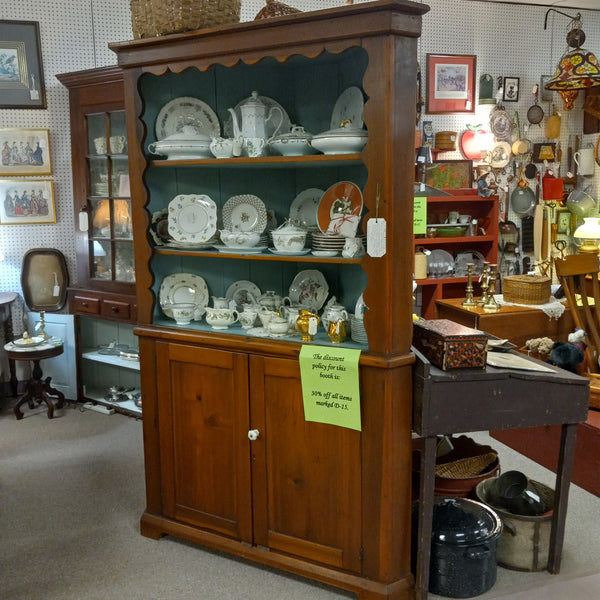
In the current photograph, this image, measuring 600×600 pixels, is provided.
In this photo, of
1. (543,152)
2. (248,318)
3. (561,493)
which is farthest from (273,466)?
A: (543,152)

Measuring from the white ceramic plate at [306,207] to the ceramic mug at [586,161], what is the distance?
4095 mm

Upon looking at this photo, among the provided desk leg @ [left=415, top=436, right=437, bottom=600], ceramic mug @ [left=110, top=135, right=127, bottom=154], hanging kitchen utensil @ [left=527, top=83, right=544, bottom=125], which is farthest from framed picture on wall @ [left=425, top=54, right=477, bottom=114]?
desk leg @ [left=415, top=436, right=437, bottom=600]

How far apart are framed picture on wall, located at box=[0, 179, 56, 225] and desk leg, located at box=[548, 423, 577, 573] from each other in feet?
13.0

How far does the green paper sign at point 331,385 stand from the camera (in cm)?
232

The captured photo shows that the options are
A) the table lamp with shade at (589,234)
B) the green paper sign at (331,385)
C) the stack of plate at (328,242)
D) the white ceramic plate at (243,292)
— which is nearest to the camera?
the green paper sign at (331,385)

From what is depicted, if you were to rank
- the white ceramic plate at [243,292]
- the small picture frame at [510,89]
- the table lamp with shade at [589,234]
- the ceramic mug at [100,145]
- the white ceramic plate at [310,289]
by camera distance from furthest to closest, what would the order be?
the small picture frame at [510,89], the table lamp with shade at [589,234], the ceramic mug at [100,145], the white ceramic plate at [243,292], the white ceramic plate at [310,289]

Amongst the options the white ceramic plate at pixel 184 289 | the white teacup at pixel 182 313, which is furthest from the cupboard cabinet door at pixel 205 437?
the white ceramic plate at pixel 184 289

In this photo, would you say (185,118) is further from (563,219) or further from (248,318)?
(563,219)

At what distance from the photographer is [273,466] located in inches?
101

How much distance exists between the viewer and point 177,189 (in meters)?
2.96

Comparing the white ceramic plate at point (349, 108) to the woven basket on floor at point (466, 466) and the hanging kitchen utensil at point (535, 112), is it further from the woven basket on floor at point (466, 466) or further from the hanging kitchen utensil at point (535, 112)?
the hanging kitchen utensil at point (535, 112)

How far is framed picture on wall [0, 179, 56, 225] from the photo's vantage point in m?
4.79

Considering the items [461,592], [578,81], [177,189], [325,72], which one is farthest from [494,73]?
[461,592]

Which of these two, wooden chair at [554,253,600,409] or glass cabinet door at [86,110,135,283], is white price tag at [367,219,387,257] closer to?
wooden chair at [554,253,600,409]
